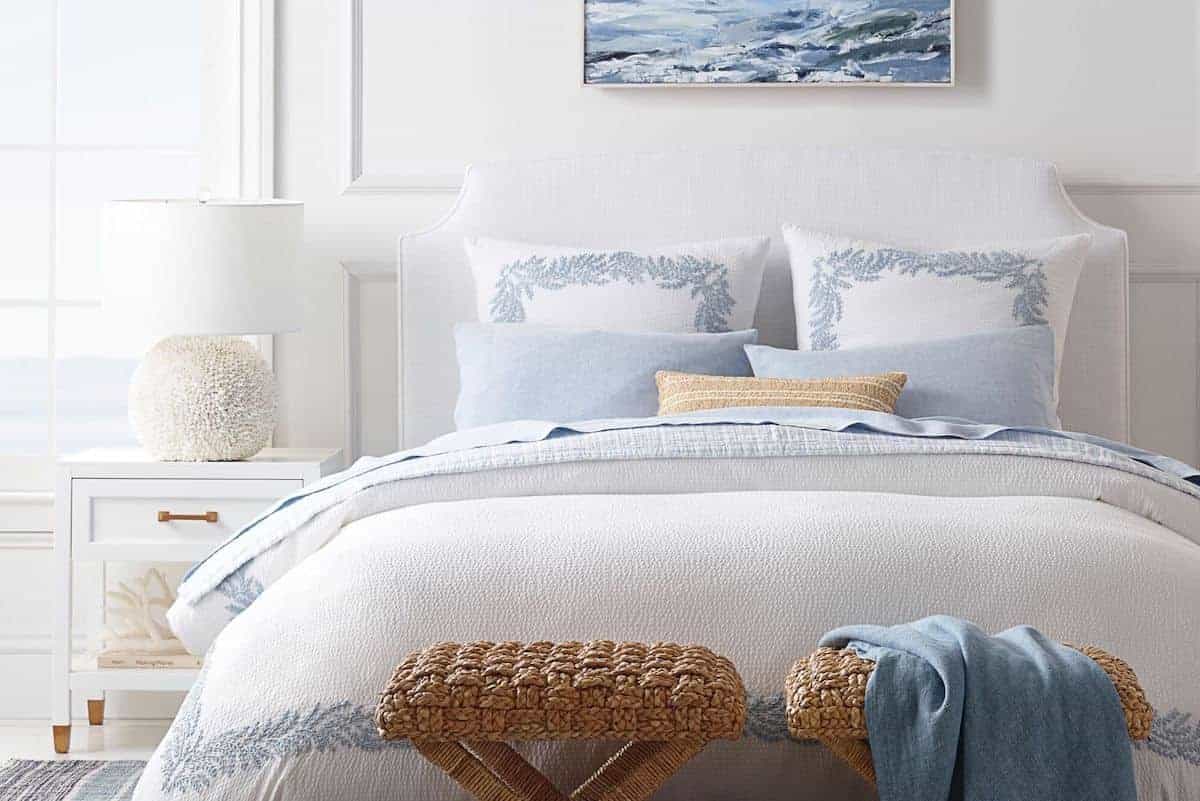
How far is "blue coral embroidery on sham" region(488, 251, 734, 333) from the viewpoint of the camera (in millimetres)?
3012

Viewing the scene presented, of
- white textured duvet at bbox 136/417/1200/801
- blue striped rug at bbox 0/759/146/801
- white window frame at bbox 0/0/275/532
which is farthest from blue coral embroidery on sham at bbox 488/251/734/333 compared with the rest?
→ white textured duvet at bbox 136/417/1200/801

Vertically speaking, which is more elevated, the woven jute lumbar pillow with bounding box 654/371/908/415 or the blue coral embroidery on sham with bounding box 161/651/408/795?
the woven jute lumbar pillow with bounding box 654/371/908/415

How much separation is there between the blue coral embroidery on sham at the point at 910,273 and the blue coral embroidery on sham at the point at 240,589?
145cm

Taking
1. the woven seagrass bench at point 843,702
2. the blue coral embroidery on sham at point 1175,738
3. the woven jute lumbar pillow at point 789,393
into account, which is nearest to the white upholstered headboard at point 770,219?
the woven jute lumbar pillow at point 789,393

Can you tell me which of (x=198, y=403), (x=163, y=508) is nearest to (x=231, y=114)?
(x=198, y=403)

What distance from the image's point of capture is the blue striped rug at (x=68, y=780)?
2693 mm

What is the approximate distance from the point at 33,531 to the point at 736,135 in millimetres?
1902

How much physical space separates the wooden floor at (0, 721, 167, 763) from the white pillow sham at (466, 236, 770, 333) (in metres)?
1.18

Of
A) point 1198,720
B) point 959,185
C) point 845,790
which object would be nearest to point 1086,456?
point 1198,720

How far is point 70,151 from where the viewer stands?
3.47 m

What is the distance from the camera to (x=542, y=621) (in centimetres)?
153

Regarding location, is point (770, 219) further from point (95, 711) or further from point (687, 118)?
point (95, 711)

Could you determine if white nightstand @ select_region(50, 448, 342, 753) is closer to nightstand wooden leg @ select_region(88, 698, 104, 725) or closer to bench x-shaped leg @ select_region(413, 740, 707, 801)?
nightstand wooden leg @ select_region(88, 698, 104, 725)

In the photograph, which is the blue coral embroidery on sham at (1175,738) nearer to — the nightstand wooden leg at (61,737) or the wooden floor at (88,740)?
the wooden floor at (88,740)
